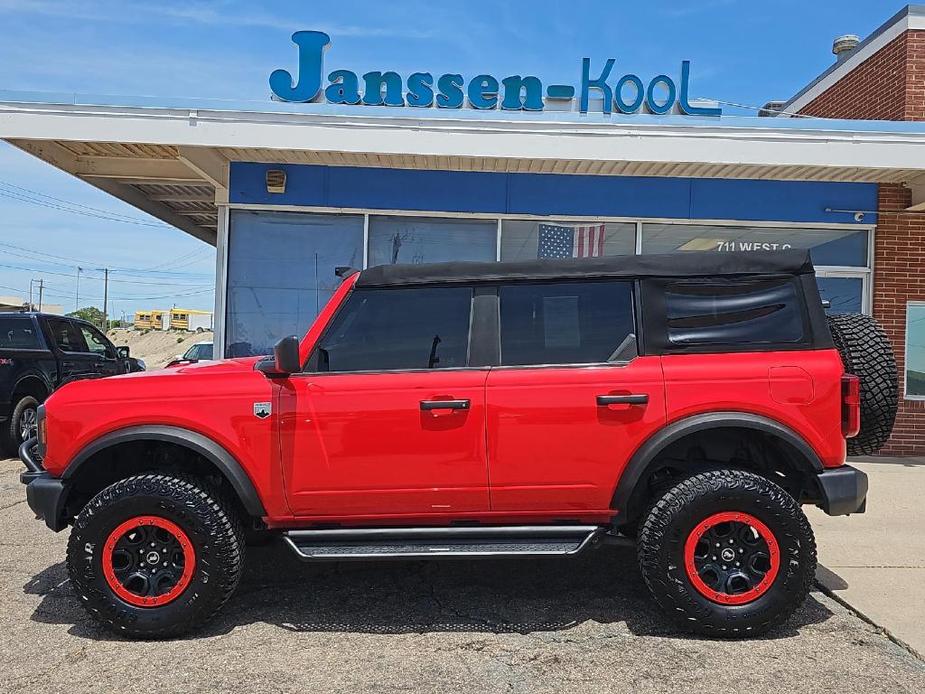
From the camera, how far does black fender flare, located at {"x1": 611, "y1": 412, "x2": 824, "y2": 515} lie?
12.7 ft

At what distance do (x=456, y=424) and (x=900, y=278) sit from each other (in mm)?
8267

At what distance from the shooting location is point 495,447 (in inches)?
153

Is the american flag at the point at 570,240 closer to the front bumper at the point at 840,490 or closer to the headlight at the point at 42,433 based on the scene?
the front bumper at the point at 840,490

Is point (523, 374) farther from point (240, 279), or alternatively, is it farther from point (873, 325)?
point (240, 279)

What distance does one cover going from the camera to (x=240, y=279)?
9500mm

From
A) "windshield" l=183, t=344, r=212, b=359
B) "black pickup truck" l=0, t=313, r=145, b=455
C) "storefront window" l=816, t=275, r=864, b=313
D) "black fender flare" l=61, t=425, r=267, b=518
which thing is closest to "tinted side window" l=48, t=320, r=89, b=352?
"black pickup truck" l=0, t=313, r=145, b=455

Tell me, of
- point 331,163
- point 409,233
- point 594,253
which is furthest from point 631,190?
point 331,163

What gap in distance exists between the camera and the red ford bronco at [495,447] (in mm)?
3848

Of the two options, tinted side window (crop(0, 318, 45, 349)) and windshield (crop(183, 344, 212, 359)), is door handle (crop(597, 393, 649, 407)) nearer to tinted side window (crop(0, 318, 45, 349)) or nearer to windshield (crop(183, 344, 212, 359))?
tinted side window (crop(0, 318, 45, 349))

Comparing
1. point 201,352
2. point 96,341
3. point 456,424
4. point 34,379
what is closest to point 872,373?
point 456,424

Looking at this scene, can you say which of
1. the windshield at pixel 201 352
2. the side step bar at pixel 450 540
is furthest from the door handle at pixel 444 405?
the windshield at pixel 201 352

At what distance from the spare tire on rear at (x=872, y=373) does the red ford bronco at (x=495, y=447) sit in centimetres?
11

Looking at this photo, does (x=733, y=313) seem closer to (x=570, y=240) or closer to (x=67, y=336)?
(x=570, y=240)

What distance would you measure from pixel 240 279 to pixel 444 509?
6385mm
